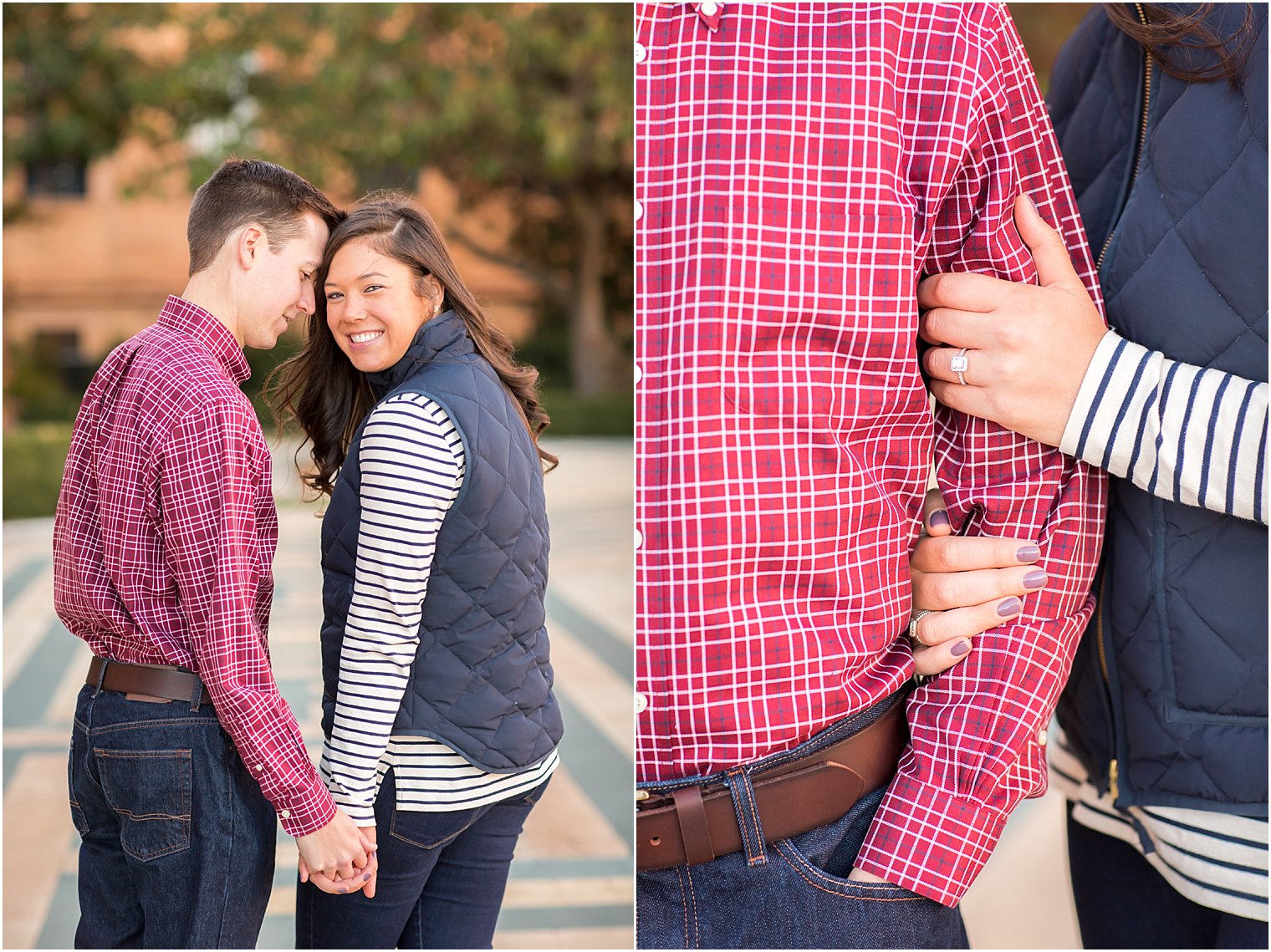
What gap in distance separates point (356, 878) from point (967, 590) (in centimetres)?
87

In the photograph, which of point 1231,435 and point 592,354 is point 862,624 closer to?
point 1231,435

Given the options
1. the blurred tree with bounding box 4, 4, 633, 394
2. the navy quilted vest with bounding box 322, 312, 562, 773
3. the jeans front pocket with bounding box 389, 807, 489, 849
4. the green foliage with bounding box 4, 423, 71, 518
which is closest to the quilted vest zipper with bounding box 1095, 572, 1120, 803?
the navy quilted vest with bounding box 322, 312, 562, 773

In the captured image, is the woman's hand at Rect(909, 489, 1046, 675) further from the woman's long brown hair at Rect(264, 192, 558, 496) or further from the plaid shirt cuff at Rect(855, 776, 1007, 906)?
the woman's long brown hair at Rect(264, 192, 558, 496)

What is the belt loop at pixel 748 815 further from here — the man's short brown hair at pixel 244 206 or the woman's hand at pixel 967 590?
the man's short brown hair at pixel 244 206

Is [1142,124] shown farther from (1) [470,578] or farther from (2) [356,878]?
(2) [356,878]

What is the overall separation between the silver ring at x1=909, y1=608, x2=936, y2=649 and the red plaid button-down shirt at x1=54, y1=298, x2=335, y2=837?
750 millimetres

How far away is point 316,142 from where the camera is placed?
13289 mm

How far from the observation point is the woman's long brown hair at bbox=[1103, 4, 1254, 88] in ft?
4.21

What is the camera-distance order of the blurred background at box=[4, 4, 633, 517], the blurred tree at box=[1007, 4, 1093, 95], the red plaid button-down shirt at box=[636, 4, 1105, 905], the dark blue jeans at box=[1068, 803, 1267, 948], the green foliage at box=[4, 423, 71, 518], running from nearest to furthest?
the red plaid button-down shirt at box=[636, 4, 1105, 905], the dark blue jeans at box=[1068, 803, 1267, 948], the blurred tree at box=[1007, 4, 1093, 95], the green foliage at box=[4, 423, 71, 518], the blurred background at box=[4, 4, 633, 517]

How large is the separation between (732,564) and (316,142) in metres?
13.3

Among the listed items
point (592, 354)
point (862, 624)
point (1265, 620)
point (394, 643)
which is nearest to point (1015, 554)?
point (862, 624)

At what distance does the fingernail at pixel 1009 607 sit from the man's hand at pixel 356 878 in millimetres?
848

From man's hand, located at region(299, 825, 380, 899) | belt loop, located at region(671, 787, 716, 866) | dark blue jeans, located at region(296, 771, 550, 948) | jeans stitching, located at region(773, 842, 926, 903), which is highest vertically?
belt loop, located at region(671, 787, 716, 866)

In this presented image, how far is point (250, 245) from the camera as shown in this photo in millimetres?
1480
